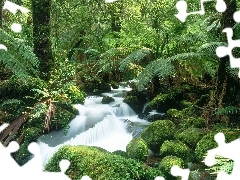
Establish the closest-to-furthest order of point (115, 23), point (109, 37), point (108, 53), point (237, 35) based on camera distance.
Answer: point (237, 35) < point (108, 53) < point (109, 37) < point (115, 23)

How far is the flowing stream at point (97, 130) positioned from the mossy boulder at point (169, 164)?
98cm

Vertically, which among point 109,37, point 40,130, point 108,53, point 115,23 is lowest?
point 40,130

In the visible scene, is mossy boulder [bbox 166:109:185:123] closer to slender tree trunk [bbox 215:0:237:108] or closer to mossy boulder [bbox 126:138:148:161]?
slender tree trunk [bbox 215:0:237:108]

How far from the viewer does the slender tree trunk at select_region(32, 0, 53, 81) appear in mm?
4387

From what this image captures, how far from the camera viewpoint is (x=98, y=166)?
2738 mm

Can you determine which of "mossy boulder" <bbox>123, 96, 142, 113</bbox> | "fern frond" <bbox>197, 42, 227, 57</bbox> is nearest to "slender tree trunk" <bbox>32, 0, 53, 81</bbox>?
"mossy boulder" <bbox>123, 96, 142, 113</bbox>

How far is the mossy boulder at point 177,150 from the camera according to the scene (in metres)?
3.35

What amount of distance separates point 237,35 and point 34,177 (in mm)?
2677

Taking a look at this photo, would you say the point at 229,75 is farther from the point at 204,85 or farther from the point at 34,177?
the point at 34,177

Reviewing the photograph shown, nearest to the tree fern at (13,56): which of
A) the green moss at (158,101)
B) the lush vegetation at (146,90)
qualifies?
the lush vegetation at (146,90)

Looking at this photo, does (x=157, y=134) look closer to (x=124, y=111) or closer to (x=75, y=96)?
(x=124, y=111)

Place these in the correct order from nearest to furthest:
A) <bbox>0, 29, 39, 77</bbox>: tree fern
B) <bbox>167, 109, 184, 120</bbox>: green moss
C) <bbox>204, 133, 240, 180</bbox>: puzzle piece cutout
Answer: <bbox>204, 133, 240, 180</bbox>: puzzle piece cutout
<bbox>0, 29, 39, 77</bbox>: tree fern
<bbox>167, 109, 184, 120</bbox>: green moss

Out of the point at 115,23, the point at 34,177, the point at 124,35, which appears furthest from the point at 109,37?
the point at 34,177

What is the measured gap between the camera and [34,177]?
6.06ft
